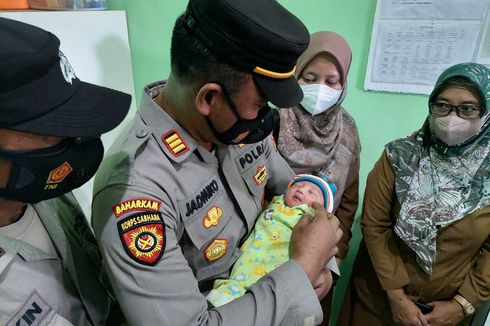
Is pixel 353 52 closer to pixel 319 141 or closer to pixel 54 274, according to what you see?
pixel 319 141

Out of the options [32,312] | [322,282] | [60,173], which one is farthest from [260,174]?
[32,312]

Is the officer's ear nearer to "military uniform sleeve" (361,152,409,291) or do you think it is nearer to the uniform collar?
the uniform collar

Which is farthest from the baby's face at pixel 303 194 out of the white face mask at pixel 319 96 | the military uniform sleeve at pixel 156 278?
the military uniform sleeve at pixel 156 278

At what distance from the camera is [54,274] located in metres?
0.91

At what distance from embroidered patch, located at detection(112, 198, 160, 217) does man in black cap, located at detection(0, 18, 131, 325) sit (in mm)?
134

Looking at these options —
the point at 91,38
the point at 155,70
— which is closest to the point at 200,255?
the point at 91,38

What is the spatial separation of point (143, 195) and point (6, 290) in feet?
1.32

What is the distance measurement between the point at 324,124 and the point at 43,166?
1.46 metres

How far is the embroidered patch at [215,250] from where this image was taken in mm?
1075

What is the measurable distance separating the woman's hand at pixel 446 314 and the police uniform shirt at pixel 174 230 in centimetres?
98

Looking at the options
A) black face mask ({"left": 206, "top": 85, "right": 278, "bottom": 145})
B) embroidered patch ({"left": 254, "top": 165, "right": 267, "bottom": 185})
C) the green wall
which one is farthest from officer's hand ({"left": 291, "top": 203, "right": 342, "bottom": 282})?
the green wall

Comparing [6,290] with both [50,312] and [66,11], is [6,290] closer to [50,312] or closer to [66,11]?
[50,312]

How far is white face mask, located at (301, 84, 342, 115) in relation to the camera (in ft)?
5.49

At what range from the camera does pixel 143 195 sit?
0.86 meters
